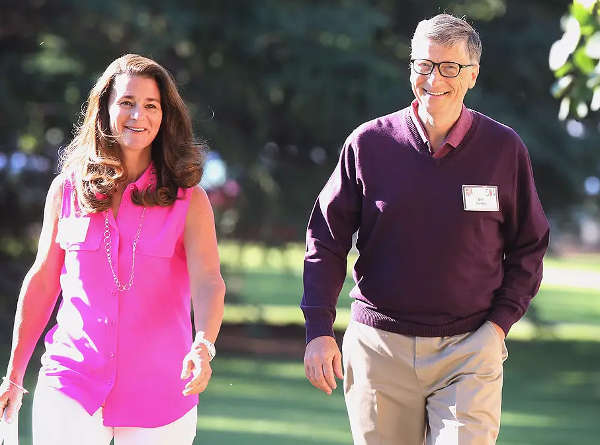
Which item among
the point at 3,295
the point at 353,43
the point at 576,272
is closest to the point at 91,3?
the point at 353,43

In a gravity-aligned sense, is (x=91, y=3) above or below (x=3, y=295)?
above

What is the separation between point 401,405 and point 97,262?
1067mm

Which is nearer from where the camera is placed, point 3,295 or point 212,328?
point 212,328

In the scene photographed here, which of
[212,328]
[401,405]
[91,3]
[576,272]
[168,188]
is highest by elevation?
[91,3]

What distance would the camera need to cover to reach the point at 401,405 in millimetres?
4156

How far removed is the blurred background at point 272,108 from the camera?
14.4 meters

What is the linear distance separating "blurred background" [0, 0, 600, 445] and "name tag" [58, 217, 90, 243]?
8.18 metres

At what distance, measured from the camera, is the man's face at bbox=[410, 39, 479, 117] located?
4090 mm

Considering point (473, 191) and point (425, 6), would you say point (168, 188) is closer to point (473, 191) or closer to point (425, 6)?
point (473, 191)

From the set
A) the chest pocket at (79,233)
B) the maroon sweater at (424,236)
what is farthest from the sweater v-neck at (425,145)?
the chest pocket at (79,233)

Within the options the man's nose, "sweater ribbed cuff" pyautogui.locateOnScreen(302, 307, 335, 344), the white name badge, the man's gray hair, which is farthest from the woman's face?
the white name badge

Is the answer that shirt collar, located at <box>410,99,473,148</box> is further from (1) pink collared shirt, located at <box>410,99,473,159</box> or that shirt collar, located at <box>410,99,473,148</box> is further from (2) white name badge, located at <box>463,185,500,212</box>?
(2) white name badge, located at <box>463,185,500,212</box>

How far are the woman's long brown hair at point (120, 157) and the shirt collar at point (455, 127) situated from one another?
0.70 metres

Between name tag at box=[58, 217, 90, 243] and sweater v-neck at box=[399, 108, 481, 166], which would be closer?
name tag at box=[58, 217, 90, 243]
